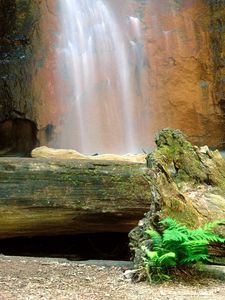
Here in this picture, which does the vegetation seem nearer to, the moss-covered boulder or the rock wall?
the moss-covered boulder

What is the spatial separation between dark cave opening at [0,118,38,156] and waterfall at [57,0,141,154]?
58 cm

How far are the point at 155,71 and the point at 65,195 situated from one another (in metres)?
6.34

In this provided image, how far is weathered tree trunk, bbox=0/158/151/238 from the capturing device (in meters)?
4.59

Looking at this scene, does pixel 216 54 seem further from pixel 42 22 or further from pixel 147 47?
pixel 42 22

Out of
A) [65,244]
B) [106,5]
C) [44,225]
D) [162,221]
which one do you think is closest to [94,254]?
[65,244]

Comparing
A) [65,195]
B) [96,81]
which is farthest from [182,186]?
[96,81]

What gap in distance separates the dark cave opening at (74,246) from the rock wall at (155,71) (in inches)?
144

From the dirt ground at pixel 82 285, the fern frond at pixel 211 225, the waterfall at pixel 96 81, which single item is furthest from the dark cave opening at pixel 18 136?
the fern frond at pixel 211 225

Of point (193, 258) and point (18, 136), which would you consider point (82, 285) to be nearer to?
point (193, 258)

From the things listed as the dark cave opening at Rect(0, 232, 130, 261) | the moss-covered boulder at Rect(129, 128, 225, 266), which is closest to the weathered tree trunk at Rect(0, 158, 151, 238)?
the moss-covered boulder at Rect(129, 128, 225, 266)

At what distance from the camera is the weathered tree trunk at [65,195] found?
4.59 m

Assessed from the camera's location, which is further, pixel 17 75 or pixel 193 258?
pixel 17 75

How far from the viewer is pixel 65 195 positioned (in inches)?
184

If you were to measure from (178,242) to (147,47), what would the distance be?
7.45m
